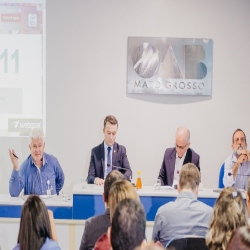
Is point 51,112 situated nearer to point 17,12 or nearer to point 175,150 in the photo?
point 17,12

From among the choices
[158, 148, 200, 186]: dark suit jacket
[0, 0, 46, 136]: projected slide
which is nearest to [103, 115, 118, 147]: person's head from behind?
[158, 148, 200, 186]: dark suit jacket

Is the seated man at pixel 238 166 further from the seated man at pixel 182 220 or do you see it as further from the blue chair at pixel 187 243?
the blue chair at pixel 187 243

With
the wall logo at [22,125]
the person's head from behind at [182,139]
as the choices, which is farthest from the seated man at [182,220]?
the wall logo at [22,125]

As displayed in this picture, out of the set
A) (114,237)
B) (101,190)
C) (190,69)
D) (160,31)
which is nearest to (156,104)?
(190,69)

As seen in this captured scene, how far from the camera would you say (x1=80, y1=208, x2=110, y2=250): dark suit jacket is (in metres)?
2.43

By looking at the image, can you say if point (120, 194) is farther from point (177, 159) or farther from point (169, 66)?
point (169, 66)

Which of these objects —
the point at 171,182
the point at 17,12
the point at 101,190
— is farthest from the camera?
the point at 17,12

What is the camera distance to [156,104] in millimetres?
5590

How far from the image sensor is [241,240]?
1.39 m

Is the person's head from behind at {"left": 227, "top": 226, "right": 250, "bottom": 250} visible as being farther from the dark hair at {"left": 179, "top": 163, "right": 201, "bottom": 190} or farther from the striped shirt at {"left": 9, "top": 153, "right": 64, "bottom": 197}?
the striped shirt at {"left": 9, "top": 153, "right": 64, "bottom": 197}

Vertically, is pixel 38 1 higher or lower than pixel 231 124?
higher

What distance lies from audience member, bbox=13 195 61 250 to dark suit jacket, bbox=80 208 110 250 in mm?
364

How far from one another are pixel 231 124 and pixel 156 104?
3.68 feet

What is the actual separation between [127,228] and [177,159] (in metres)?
3.22
